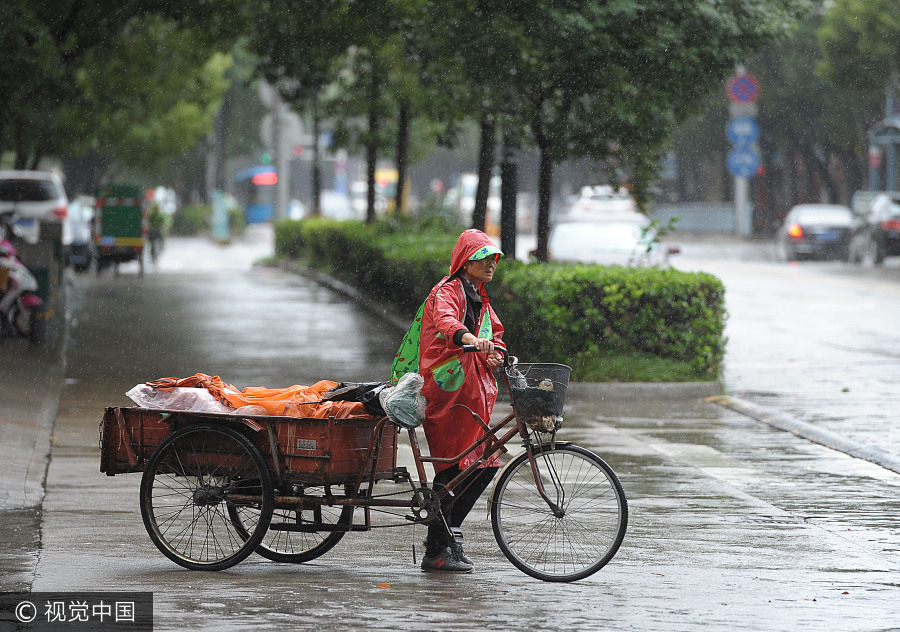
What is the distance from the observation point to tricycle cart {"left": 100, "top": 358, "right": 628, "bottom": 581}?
6441mm

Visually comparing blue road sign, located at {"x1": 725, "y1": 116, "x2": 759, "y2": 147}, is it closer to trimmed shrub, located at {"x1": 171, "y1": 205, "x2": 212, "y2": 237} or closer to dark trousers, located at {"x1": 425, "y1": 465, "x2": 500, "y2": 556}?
trimmed shrub, located at {"x1": 171, "y1": 205, "x2": 212, "y2": 237}

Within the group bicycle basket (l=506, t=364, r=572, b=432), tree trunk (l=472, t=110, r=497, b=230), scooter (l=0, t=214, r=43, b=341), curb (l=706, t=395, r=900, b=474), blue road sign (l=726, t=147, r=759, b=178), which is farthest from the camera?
blue road sign (l=726, t=147, r=759, b=178)

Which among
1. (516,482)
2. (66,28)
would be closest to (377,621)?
(516,482)

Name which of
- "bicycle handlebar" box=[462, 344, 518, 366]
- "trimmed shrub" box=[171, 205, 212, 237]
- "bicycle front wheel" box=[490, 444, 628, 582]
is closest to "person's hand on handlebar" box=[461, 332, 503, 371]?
"bicycle handlebar" box=[462, 344, 518, 366]

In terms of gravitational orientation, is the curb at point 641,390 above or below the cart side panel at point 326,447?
below

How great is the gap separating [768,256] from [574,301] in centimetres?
2625

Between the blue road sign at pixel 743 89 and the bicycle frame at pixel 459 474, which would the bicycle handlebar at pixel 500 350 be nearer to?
the bicycle frame at pixel 459 474

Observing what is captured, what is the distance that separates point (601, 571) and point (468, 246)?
1794 millimetres

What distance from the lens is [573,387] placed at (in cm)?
1345

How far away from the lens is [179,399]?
6684 mm

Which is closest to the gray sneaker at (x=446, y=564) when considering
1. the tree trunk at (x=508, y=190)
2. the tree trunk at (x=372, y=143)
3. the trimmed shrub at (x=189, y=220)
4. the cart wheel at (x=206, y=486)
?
the cart wheel at (x=206, y=486)

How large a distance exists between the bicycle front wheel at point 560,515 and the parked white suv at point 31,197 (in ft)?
79.9

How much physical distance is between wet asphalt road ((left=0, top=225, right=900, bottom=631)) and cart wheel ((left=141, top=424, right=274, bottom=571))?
0.43 feet

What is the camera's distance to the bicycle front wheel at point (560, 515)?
645 centimetres
